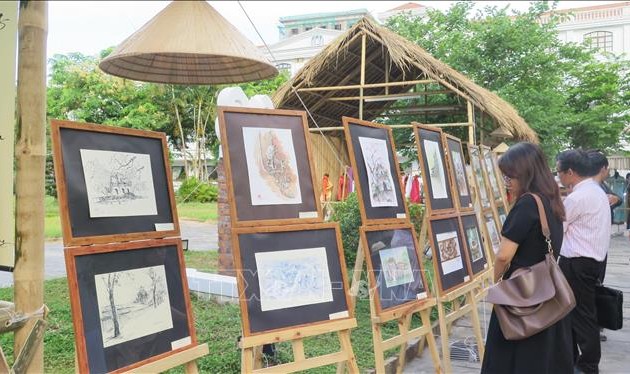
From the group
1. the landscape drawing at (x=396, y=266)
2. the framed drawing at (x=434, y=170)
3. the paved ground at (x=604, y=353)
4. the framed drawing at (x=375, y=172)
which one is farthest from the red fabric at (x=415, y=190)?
the landscape drawing at (x=396, y=266)

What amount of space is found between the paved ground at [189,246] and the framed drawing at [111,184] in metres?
4.63

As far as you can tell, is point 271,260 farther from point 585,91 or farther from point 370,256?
point 585,91

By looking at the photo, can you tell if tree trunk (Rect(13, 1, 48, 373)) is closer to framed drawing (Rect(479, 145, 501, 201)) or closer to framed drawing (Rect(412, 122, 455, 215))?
framed drawing (Rect(412, 122, 455, 215))

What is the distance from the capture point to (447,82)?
930 cm

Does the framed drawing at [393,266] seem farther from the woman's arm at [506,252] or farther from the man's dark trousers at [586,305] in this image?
the man's dark trousers at [586,305]

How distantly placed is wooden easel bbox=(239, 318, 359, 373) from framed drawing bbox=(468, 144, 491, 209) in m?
2.94

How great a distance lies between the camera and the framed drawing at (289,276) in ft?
8.32

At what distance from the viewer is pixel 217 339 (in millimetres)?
4504

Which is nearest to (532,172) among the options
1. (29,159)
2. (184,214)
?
(29,159)

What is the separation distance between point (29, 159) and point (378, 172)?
6.35ft

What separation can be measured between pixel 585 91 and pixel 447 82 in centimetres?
1311

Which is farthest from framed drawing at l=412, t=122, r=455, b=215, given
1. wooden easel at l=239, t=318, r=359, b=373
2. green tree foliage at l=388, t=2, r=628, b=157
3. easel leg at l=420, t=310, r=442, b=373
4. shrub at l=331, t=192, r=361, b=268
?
green tree foliage at l=388, t=2, r=628, b=157

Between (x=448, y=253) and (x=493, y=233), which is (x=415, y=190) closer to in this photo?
(x=493, y=233)

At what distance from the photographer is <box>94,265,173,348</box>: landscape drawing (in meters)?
2.12
